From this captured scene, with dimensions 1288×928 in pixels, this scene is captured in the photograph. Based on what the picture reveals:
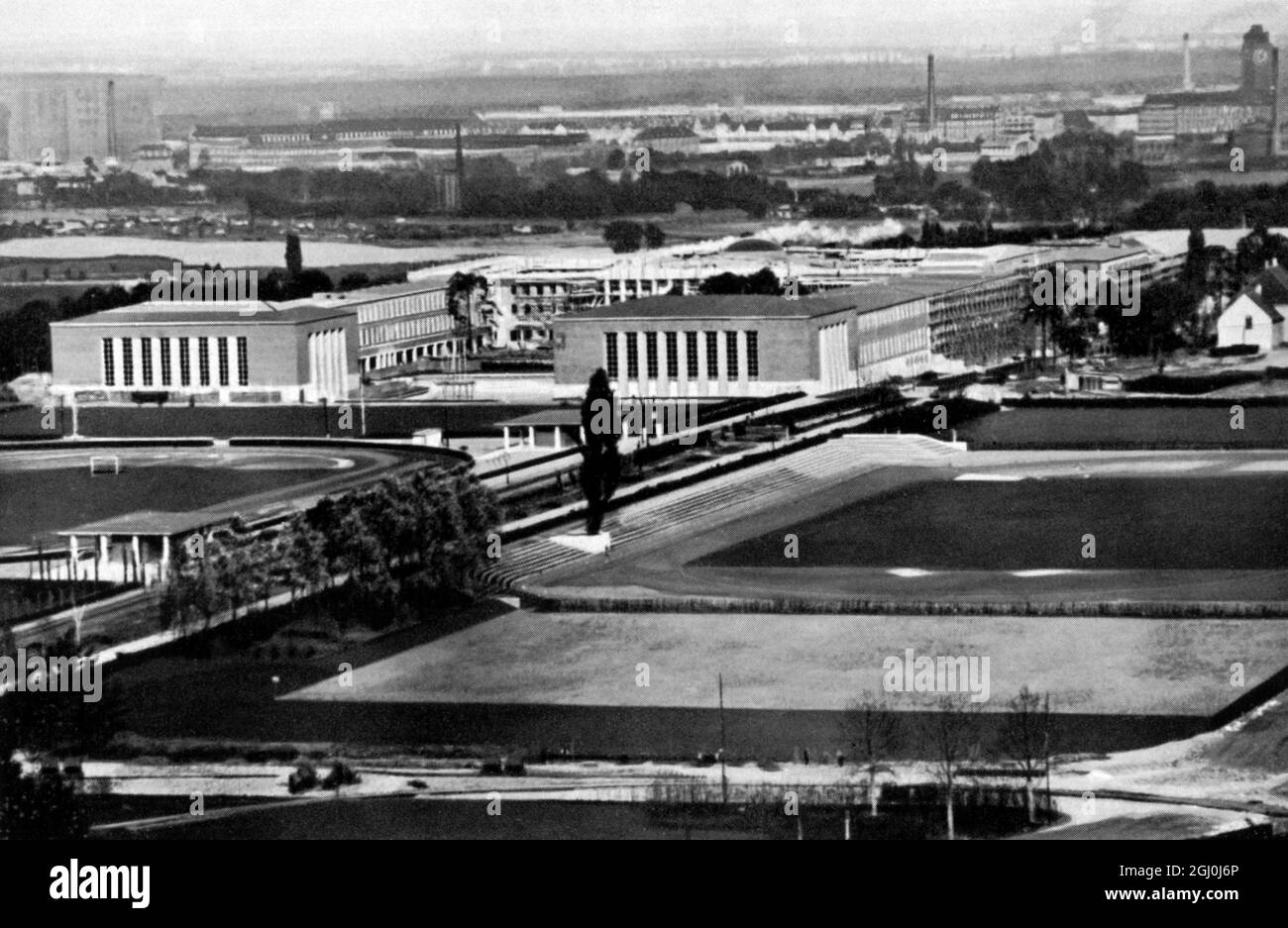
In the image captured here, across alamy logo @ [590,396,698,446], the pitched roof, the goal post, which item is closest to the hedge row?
alamy logo @ [590,396,698,446]

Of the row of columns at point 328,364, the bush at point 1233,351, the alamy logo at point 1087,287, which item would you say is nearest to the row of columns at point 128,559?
the row of columns at point 328,364

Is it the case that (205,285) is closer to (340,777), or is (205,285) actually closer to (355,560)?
(355,560)

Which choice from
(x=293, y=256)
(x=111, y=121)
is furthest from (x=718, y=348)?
(x=111, y=121)

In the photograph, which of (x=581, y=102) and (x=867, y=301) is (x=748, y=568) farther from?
(x=867, y=301)

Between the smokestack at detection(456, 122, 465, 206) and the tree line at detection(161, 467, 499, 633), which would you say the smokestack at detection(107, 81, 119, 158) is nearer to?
the smokestack at detection(456, 122, 465, 206)
